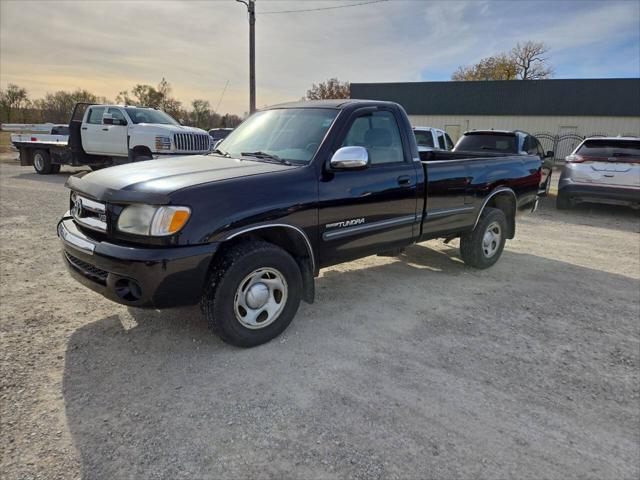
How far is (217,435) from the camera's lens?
2.50 meters

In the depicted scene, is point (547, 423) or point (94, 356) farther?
point (94, 356)

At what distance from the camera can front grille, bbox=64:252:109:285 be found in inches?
124

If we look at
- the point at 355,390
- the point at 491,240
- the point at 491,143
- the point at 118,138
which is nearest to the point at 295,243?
the point at 355,390

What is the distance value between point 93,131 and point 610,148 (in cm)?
1398

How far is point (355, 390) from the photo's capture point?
117 inches

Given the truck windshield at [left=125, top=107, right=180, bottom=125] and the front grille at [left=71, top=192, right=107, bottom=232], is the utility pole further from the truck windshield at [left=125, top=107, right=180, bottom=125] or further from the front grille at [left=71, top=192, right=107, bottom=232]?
the front grille at [left=71, top=192, right=107, bottom=232]

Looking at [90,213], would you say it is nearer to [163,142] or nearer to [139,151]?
[163,142]

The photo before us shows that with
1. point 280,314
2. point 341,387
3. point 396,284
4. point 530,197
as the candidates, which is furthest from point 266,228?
point 530,197

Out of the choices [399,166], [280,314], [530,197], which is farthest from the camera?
[530,197]

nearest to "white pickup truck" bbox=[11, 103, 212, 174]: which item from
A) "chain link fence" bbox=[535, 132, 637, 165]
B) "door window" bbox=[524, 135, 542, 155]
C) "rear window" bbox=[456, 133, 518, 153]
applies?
"rear window" bbox=[456, 133, 518, 153]

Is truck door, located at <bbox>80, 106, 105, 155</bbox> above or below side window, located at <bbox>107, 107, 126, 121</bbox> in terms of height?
below

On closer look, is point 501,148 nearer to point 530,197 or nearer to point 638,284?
point 530,197

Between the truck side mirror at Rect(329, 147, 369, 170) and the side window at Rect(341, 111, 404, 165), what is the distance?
1.08ft

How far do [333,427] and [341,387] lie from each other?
1.39 feet
